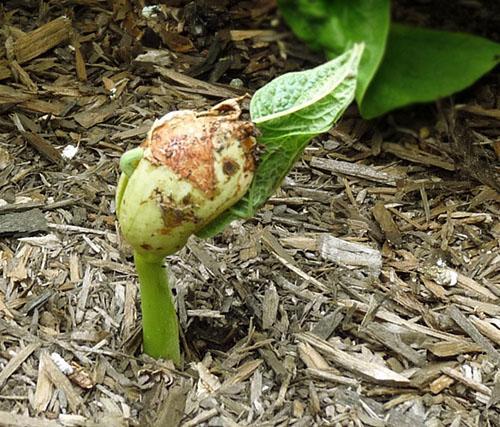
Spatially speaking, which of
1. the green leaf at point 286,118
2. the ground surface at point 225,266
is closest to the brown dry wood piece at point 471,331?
the ground surface at point 225,266

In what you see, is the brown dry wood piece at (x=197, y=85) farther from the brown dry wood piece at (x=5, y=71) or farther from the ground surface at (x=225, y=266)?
the brown dry wood piece at (x=5, y=71)

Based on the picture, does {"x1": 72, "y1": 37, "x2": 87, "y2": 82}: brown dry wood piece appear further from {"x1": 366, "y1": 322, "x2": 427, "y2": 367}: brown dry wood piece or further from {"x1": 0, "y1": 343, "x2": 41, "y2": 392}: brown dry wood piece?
{"x1": 366, "y1": 322, "x2": 427, "y2": 367}: brown dry wood piece

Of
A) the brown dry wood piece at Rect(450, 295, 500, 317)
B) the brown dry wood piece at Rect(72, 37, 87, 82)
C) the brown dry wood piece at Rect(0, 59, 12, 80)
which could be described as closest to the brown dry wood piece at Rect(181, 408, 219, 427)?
the brown dry wood piece at Rect(450, 295, 500, 317)

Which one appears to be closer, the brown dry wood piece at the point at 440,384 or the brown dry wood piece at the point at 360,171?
the brown dry wood piece at the point at 440,384

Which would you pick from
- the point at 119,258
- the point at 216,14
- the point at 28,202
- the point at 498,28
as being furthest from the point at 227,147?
the point at 28,202

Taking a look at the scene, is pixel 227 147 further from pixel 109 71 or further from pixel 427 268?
pixel 109 71

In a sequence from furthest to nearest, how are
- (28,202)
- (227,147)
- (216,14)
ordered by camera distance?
(28,202) → (227,147) → (216,14)

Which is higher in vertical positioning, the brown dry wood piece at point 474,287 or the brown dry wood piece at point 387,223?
the brown dry wood piece at point 387,223
